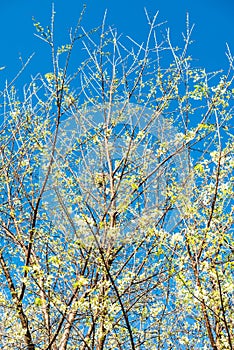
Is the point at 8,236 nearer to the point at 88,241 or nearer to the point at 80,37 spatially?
the point at 88,241

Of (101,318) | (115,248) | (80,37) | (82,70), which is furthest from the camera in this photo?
(82,70)

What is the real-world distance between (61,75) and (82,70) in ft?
1.56

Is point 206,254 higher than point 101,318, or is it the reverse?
point 206,254

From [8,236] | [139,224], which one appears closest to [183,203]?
[139,224]

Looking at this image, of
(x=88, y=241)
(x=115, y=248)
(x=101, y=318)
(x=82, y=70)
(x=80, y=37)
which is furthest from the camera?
(x=82, y=70)

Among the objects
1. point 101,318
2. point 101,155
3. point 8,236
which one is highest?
point 101,155

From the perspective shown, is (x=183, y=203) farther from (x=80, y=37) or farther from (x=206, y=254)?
(x=80, y=37)

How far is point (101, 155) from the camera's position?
673 cm

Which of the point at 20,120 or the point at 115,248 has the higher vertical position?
the point at 20,120

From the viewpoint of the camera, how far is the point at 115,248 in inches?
227

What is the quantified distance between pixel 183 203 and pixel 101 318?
1598mm

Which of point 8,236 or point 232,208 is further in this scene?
point 8,236

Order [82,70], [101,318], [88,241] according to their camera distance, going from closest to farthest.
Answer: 1. [88,241]
2. [101,318]
3. [82,70]

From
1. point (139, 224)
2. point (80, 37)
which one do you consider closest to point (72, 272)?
point (139, 224)
